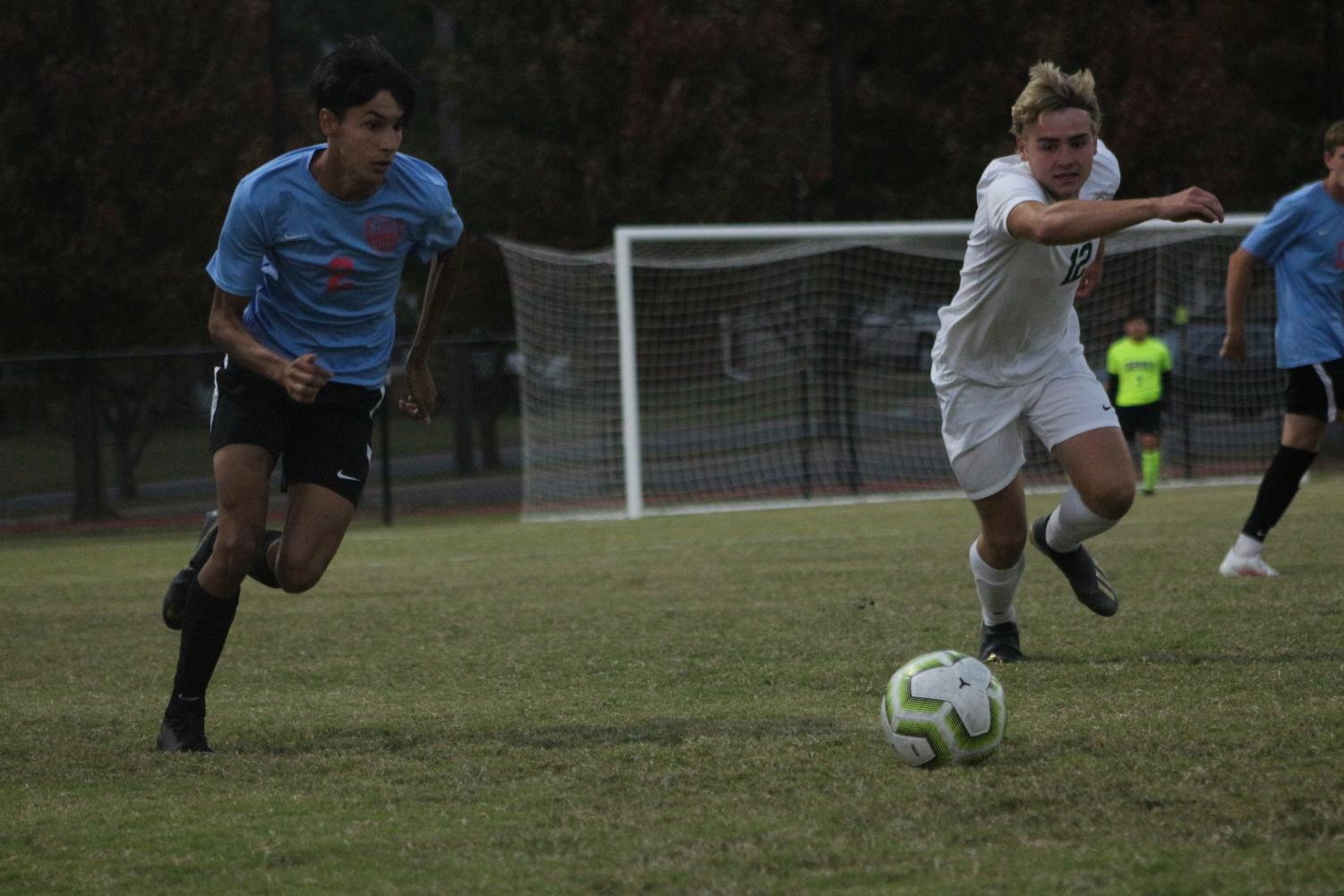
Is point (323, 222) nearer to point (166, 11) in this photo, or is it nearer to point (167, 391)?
point (167, 391)

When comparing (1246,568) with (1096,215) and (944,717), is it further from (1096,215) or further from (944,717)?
(944,717)

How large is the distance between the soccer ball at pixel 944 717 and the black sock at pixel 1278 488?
4.44 metres

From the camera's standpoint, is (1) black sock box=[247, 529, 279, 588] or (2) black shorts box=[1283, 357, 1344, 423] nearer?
(1) black sock box=[247, 529, 279, 588]

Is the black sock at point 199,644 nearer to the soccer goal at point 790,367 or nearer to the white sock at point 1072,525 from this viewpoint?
the white sock at point 1072,525

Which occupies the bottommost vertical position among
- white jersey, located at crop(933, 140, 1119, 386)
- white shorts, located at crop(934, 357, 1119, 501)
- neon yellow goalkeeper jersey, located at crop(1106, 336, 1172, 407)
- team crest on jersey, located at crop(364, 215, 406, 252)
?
neon yellow goalkeeper jersey, located at crop(1106, 336, 1172, 407)

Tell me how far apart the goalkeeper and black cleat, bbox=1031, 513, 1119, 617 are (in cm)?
1130

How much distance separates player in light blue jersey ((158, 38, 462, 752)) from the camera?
16.1ft

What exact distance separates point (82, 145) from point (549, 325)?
5.69m

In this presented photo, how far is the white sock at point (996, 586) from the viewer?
601cm

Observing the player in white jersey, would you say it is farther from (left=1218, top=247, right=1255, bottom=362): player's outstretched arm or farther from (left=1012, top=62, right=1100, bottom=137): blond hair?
(left=1218, top=247, right=1255, bottom=362): player's outstretched arm

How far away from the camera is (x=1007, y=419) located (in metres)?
5.86

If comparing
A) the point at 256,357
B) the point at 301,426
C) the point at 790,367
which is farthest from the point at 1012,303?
the point at 790,367

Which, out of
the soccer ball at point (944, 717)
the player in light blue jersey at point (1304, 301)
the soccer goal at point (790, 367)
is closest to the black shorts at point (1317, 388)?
the player in light blue jersey at point (1304, 301)

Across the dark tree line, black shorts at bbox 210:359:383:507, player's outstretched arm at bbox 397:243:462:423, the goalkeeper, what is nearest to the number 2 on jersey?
player's outstretched arm at bbox 397:243:462:423
